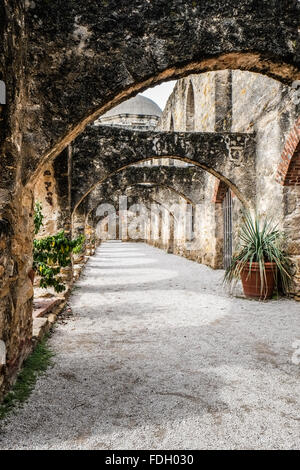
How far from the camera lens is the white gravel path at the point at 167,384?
1615 mm

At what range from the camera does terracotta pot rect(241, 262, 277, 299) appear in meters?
4.91

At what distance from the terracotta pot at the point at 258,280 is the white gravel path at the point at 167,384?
64cm

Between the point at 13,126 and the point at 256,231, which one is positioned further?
the point at 256,231

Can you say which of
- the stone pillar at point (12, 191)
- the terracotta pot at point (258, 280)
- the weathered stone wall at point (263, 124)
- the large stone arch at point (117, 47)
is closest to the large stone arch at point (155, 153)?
the weathered stone wall at point (263, 124)

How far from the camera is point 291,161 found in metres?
4.84

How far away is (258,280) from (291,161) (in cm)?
181

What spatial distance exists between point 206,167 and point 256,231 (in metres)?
2.18

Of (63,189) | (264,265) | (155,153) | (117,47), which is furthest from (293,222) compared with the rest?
(117,47)

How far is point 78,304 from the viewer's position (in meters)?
4.65

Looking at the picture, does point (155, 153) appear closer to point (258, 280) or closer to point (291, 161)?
point (291, 161)

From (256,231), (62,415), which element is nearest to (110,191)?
(256,231)

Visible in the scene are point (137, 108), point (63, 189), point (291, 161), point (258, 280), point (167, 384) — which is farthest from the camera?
point (137, 108)

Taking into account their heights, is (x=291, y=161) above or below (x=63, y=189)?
above
